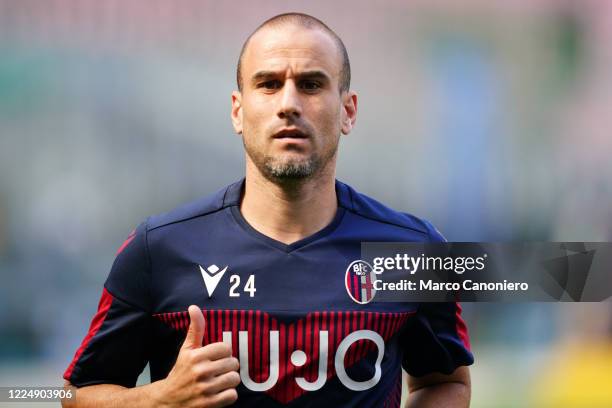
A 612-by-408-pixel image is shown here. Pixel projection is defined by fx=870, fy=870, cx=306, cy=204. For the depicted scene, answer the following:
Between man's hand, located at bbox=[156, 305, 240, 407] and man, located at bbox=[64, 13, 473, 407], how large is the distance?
0.45ft

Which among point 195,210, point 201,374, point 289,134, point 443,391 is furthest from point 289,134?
point 443,391

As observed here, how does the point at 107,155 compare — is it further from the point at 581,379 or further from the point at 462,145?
the point at 581,379

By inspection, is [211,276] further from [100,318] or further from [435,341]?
[435,341]

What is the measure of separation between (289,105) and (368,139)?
265 inches

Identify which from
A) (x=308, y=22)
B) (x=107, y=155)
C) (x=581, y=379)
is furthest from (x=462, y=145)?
(x=308, y=22)

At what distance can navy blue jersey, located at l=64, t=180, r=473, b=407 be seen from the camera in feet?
8.64

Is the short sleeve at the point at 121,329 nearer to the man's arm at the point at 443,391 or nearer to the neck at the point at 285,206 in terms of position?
the neck at the point at 285,206

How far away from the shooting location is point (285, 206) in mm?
2771

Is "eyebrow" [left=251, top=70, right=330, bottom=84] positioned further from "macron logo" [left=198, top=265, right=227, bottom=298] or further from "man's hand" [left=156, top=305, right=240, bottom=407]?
"man's hand" [left=156, top=305, right=240, bottom=407]

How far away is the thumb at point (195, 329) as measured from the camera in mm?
2400

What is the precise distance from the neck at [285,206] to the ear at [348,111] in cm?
19

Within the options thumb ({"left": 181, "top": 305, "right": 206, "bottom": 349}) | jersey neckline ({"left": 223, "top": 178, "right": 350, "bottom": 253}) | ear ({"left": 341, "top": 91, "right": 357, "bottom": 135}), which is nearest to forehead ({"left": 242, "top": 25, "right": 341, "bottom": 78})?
ear ({"left": 341, "top": 91, "right": 357, "bottom": 135})

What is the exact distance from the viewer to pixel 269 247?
275 centimetres

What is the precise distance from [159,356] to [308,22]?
3.86 ft
